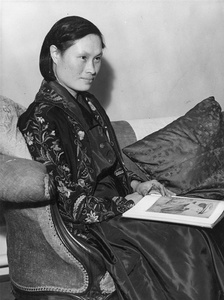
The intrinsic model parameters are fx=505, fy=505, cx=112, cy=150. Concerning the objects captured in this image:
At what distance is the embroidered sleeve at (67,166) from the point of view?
1.70m

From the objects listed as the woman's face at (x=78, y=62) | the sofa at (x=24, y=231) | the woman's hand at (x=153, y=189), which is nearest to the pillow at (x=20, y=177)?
the sofa at (x=24, y=231)

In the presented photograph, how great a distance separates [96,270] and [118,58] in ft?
4.27

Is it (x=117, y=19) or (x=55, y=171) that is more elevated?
(x=117, y=19)

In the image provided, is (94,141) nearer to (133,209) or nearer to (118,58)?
Answer: (133,209)

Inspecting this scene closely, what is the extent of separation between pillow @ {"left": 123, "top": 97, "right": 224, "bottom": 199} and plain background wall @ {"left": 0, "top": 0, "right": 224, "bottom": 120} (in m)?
0.53

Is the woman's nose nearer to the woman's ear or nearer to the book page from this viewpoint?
the woman's ear

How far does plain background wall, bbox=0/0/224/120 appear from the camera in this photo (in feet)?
7.91

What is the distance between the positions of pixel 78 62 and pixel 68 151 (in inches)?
13.6

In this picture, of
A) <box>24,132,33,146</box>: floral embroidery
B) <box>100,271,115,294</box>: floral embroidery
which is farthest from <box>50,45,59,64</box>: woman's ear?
<box>100,271,115,294</box>: floral embroidery

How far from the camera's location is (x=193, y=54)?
9.16 ft

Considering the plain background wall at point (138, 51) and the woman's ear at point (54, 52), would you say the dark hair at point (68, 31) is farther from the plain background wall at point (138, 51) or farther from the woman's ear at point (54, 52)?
the plain background wall at point (138, 51)

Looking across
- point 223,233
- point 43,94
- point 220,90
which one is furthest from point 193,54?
point 223,233

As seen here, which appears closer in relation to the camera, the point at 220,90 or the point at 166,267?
the point at 166,267

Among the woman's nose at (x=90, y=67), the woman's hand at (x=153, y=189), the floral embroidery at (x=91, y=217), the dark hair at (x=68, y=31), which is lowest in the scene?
the woman's hand at (x=153, y=189)
